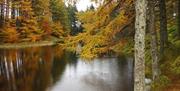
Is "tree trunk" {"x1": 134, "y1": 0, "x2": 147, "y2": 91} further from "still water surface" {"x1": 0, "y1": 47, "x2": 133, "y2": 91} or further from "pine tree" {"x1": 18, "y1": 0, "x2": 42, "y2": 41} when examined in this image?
"pine tree" {"x1": 18, "y1": 0, "x2": 42, "y2": 41}

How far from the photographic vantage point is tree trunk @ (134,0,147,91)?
793cm

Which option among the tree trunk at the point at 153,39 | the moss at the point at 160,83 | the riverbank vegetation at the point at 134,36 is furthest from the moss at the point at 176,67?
the tree trunk at the point at 153,39

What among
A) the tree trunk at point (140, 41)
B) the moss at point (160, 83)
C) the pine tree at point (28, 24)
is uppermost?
the pine tree at point (28, 24)

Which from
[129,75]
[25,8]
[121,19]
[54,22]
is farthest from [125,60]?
[54,22]

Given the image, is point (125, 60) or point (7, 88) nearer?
point (7, 88)

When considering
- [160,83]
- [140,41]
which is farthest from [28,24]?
[140,41]

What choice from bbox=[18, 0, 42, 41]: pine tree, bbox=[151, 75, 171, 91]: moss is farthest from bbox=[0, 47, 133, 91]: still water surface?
bbox=[18, 0, 42, 41]: pine tree

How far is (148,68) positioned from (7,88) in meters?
8.36

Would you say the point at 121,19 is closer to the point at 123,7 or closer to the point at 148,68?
the point at 123,7

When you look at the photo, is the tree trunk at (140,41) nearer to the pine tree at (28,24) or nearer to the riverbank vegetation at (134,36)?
the riverbank vegetation at (134,36)

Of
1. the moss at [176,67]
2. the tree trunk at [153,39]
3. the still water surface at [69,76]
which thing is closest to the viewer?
the tree trunk at [153,39]

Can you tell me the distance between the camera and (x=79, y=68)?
25.6m

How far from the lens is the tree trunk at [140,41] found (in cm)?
793

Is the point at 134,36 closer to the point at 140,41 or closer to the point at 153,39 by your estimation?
the point at 153,39
